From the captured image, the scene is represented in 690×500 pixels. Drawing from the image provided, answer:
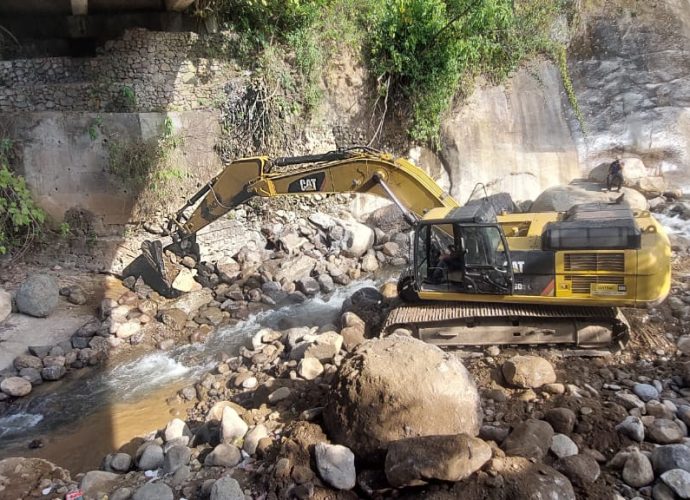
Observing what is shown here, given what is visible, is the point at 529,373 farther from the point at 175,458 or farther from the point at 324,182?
the point at 324,182

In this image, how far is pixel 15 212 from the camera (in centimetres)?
900

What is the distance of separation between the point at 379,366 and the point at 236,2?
10106mm

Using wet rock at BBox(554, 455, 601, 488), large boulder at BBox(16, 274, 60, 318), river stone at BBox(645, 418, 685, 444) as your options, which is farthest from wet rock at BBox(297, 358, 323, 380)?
large boulder at BBox(16, 274, 60, 318)

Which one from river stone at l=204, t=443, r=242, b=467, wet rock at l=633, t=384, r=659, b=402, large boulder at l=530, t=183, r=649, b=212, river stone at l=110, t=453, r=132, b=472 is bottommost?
river stone at l=110, t=453, r=132, b=472

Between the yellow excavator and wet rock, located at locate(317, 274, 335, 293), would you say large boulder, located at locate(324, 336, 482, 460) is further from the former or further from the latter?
wet rock, located at locate(317, 274, 335, 293)

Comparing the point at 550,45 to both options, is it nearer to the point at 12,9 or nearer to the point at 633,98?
the point at 633,98

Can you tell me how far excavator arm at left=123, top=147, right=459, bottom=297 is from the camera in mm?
6953

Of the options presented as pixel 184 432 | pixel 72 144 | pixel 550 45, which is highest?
pixel 550 45

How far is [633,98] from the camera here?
47.8ft

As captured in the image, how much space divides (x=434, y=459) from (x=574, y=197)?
397 inches

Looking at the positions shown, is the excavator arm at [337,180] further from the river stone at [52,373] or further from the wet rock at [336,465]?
the wet rock at [336,465]

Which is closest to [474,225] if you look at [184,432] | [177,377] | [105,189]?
[184,432]

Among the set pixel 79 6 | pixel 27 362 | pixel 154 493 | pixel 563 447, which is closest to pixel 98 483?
pixel 154 493

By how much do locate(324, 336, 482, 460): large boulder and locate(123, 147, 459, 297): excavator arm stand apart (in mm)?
2653
